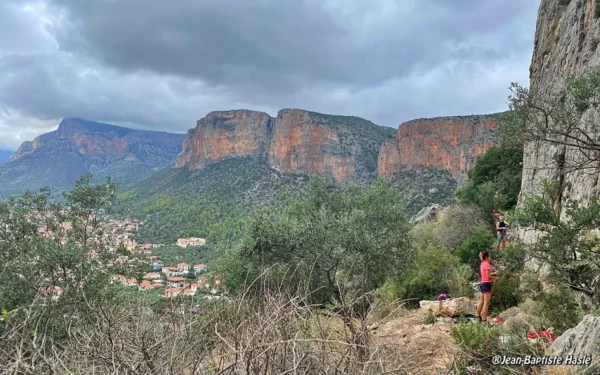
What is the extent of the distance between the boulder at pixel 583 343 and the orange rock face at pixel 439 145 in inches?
2145

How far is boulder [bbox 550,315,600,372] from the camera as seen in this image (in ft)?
10.5

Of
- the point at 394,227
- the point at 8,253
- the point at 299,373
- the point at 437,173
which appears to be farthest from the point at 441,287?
the point at 437,173

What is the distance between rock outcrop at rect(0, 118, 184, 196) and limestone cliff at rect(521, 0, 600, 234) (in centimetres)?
11482

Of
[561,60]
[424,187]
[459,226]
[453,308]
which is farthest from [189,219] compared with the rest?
[453,308]

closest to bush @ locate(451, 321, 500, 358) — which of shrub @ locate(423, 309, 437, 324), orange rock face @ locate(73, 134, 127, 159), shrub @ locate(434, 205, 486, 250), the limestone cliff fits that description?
shrub @ locate(423, 309, 437, 324)

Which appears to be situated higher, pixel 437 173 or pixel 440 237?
pixel 437 173

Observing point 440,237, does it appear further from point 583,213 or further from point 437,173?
point 437,173

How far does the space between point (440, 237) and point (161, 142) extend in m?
198

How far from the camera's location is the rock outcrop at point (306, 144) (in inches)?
3243

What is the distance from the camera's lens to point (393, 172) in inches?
2655

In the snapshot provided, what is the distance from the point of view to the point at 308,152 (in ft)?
284

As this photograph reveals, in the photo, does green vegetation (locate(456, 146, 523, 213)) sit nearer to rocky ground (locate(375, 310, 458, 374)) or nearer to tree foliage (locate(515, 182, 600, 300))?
rocky ground (locate(375, 310, 458, 374))

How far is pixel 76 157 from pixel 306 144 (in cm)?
11830

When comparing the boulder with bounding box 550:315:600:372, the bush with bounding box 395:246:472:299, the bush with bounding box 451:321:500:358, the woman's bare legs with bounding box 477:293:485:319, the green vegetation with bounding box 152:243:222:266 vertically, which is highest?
Answer: the boulder with bounding box 550:315:600:372
